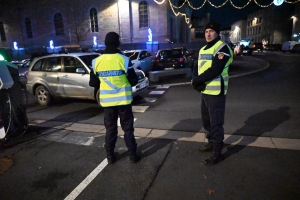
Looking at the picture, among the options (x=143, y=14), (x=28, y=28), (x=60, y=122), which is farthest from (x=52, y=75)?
(x=28, y=28)

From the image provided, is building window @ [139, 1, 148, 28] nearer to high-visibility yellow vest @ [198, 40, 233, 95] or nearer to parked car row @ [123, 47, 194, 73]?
parked car row @ [123, 47, 194, 73]

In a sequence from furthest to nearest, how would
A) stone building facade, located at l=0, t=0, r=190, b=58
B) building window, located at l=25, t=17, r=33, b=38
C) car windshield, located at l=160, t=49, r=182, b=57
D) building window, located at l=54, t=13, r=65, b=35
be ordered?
building window, located at l=25, t=17, r=33, b=38, building window, located at l=54, t=13, r=65, b=35, stone building facade, located at l=0, t=0, r=190, b=58, car windshield, located at l=160, t=49, r=182, b=57

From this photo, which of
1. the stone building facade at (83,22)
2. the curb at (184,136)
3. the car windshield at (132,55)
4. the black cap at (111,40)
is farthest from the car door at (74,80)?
the stone building facade at (83,22)

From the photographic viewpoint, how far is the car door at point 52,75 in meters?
7.21

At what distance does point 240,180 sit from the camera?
2.83 m

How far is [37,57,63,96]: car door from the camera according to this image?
721cm

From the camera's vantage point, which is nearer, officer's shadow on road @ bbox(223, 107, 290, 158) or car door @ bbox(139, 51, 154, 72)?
officer's shadow on road @ bbox(223, 107, 290, 158)

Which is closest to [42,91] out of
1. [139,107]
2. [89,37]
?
[139,107]

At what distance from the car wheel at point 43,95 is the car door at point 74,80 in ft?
2.65

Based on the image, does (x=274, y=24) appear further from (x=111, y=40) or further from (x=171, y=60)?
(x=111, y=40)

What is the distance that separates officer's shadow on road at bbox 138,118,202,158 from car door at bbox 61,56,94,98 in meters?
3.26

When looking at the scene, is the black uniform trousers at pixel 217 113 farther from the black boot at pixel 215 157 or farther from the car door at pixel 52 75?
the car door at pixel 52 75

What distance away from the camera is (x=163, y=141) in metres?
4.15

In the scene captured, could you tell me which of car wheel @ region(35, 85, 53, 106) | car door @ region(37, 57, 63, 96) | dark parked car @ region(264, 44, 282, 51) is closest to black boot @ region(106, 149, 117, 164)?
car door @ region(37, 57, 63, 96)
